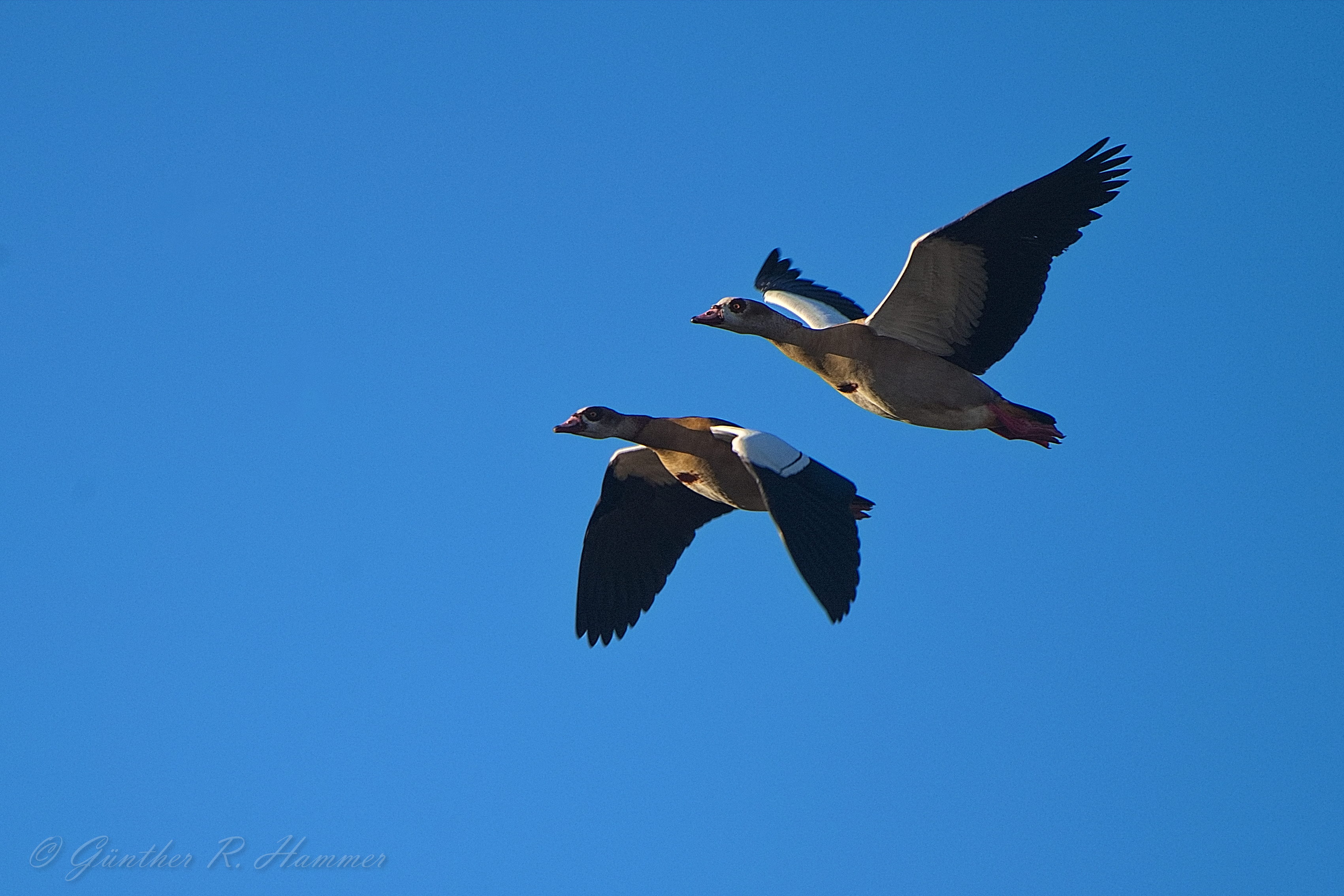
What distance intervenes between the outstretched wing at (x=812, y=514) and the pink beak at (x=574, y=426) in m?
2.11

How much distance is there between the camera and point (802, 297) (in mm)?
15523

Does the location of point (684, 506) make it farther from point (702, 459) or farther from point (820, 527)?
point (820, 527)

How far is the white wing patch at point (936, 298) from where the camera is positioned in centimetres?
1285

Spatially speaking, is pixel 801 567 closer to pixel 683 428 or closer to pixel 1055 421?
pixel 683 428

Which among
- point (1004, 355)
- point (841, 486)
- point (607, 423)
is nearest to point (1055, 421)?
point (1004, 355)

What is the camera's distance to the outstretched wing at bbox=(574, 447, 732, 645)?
1373cm

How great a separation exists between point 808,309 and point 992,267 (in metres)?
2.17

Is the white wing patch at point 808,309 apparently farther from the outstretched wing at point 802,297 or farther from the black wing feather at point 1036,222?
the black wing feather at point 1036,222

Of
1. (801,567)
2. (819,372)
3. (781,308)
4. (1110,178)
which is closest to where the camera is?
(801,567)

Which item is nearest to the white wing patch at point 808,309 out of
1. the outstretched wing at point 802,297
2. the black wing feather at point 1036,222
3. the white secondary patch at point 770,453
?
the outstretched wing at point 802,297

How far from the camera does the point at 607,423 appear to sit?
13.5 m

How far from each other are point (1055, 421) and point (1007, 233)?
5.06ft

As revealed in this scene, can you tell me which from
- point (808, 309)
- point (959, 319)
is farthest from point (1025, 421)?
point (808, 309)

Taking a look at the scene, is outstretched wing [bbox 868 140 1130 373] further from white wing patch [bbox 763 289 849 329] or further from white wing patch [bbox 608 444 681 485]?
white wing patch [bbox 608 444 681 485]
